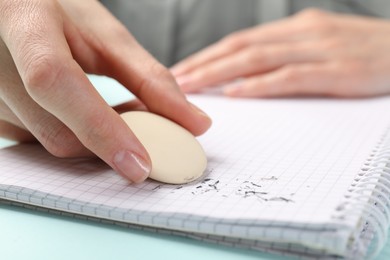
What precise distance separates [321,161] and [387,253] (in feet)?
0.42

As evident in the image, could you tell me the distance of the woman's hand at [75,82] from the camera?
1.42ft

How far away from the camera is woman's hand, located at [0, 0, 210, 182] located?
1.42ft

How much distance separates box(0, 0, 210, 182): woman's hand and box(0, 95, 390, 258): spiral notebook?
0.09 feet

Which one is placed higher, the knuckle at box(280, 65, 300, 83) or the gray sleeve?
the gray sleeve

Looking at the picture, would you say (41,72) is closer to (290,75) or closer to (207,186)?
(207,186)

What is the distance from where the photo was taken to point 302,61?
0.91 m

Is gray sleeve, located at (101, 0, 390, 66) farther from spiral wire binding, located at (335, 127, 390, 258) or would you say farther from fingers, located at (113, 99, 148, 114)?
spiral wire binding, located at (335, 127, 390, 258)

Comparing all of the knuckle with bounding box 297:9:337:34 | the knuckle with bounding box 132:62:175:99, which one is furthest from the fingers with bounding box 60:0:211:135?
the knuckle with bounding box 297:9:337:34

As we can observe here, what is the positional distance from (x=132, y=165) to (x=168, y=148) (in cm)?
5

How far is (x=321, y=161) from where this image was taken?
0.51 m

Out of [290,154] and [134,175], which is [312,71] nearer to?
[290,154]

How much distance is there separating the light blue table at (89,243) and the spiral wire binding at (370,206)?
0.02 metres

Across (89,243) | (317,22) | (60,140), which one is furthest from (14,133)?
(317,22)

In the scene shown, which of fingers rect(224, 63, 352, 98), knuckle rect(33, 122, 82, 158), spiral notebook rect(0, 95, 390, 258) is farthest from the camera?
fingers rect(224, 63, 352, 98)
